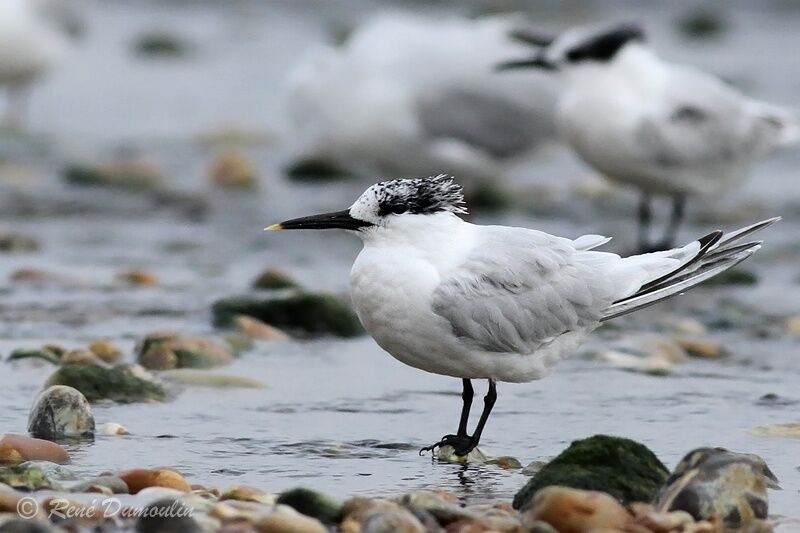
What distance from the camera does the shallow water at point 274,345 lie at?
4371 mm

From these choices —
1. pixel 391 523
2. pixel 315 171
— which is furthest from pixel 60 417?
pixel 315 171

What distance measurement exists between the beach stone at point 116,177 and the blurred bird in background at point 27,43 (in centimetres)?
226

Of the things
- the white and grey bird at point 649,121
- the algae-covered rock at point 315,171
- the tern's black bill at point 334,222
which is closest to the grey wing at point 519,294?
the tern's black bill at point 334,222

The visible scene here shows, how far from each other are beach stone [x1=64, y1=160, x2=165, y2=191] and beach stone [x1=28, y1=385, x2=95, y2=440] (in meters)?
5.30

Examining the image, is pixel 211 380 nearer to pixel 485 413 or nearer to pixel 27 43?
pixel 485 413

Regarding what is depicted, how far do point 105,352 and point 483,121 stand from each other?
4.13m

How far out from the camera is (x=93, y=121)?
11.9m

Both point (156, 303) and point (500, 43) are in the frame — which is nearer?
Answer: point (156, 303)

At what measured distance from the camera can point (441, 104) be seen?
903cm

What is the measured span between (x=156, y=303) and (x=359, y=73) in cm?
325

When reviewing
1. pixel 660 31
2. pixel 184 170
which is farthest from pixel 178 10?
pixel 184 170

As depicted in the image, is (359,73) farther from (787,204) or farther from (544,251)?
(544,251)

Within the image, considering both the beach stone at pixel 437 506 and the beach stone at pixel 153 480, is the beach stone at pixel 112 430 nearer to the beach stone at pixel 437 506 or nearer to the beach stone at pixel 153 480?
the beach stone at pixel 153 480

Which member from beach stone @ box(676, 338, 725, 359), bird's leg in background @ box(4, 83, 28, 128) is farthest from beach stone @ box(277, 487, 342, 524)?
bird's leg in background @ box(4, 83, 28, 128)
